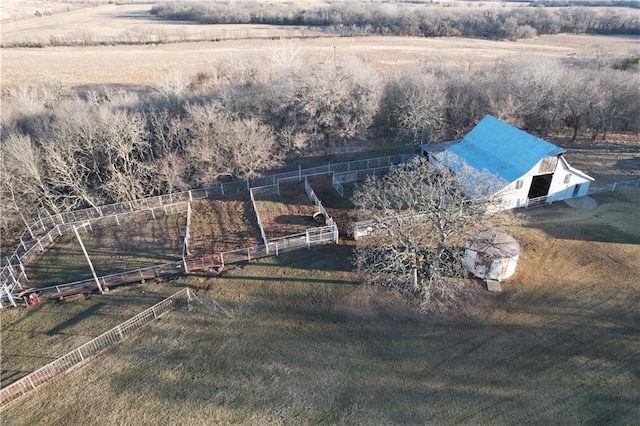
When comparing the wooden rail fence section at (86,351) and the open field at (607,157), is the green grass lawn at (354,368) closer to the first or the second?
the wooden rail fence section at (86,351)

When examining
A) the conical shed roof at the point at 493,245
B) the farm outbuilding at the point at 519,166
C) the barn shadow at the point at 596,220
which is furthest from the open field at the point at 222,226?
the barn shadow at the point at 596,220

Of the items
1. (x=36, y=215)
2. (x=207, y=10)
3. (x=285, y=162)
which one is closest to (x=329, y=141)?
(x=285, y=162)

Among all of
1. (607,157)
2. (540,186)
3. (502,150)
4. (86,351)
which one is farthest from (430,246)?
(607,157)

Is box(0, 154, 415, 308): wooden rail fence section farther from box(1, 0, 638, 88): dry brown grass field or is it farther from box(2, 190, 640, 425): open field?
box(1, 0, 638, 88): dry brown grass field

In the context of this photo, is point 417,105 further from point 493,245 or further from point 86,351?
point 86,351

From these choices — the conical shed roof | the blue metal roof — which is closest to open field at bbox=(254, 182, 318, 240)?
the conical shed roof

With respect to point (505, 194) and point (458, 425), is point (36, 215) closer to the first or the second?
point (458, 425)
